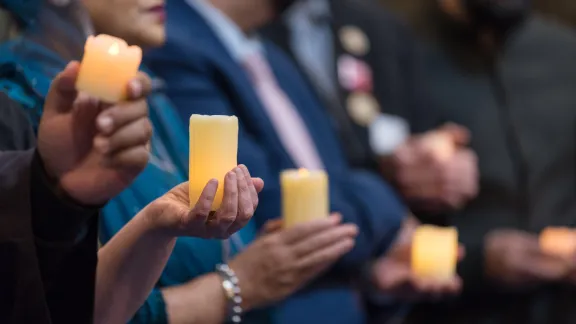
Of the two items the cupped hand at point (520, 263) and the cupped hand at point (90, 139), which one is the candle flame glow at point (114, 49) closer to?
the cupped hand at point (90, 139)

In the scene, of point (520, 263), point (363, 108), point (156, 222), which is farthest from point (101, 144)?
point (520, 263)

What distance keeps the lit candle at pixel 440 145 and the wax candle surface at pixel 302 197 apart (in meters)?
0.70

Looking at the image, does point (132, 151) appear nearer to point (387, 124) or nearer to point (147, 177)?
point (147, 177)

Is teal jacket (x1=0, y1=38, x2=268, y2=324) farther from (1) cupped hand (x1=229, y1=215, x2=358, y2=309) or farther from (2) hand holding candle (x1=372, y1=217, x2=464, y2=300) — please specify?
(2) hand holding candle (x1=372, y1=217, x2=464, y2=300)

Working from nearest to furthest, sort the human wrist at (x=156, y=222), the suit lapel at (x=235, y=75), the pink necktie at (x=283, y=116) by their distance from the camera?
the human wrist at (x=156, y=222) → the suit lapel at (x=235, y=75) → the pink necktie at (x=283, y=116)

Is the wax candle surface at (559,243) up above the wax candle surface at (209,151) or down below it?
below

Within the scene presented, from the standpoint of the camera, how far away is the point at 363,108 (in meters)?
1.77

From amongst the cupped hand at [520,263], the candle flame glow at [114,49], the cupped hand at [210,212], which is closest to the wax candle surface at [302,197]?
the cupped hand at [210,212]

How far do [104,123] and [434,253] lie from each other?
80 centimetres

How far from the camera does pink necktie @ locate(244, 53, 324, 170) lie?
133 centimetres

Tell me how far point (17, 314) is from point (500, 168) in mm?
1346

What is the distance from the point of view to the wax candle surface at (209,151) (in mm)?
738

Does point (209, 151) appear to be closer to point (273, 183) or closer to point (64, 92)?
point (64, 92)

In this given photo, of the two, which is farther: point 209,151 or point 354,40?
point 354,40
